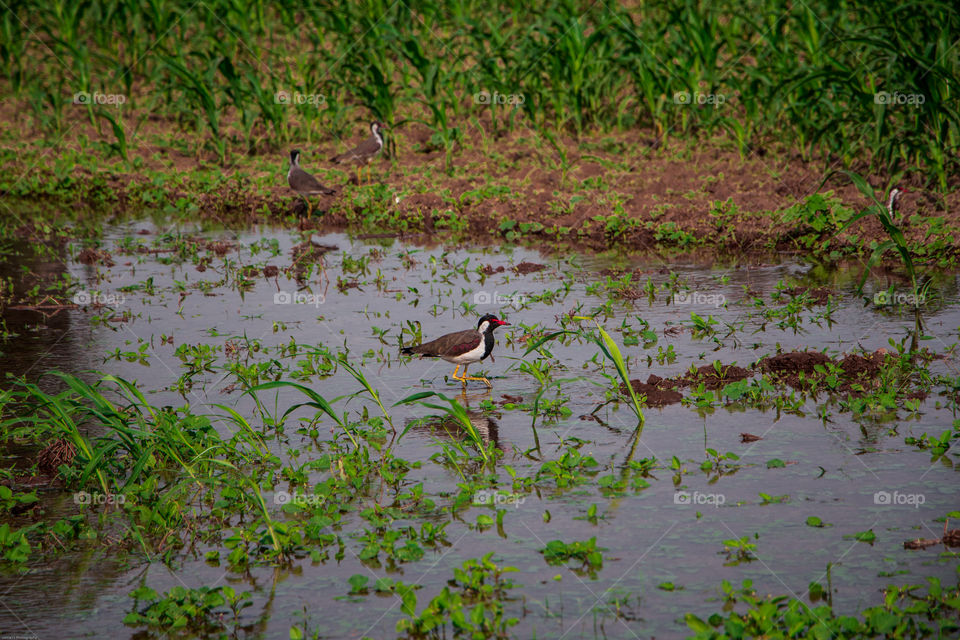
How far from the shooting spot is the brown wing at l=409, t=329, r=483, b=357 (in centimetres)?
793

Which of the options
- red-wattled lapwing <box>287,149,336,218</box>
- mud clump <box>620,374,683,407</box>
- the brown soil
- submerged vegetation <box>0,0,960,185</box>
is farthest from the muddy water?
submerged vegetation <box>0,0,960,185</box>

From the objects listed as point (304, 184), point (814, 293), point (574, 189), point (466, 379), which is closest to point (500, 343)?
point (466, 379)

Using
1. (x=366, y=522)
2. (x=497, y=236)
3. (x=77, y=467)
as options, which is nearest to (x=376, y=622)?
(x=366, y=522)

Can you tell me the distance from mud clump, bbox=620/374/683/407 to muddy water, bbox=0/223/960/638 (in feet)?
0.45

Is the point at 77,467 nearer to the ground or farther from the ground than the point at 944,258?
nearer to the ground

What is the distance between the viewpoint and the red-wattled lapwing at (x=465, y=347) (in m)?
7.93

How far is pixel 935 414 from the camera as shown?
7113 mm

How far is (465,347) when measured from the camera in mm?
7930

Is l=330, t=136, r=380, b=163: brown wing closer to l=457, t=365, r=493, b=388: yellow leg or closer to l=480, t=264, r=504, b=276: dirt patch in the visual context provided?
l=480, t=264, r=504, b=276: dirt patch

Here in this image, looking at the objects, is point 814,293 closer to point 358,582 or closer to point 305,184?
point 358,582

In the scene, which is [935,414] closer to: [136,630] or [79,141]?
[136,630]

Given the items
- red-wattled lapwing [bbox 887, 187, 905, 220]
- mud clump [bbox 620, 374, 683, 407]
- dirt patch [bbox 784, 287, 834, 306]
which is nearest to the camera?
mud clump [bbox 620, 374, 683, 407]

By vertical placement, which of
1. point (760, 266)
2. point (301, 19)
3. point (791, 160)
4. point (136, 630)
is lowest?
point (136, 630)

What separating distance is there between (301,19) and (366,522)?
20.0 metres
